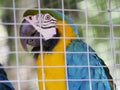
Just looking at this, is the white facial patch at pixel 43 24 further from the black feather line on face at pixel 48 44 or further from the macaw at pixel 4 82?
the macaw at pixel 4 82

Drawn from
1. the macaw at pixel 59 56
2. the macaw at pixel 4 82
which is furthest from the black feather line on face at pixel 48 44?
the macaw at pixel 4 82

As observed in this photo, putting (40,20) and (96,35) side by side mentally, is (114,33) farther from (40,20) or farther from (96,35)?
(40,20)

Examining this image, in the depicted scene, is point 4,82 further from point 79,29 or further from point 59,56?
point 79,29

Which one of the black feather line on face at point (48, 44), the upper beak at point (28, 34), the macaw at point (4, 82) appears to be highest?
the upper beak at point (28, 34)

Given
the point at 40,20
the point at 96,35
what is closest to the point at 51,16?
the point at 40,20

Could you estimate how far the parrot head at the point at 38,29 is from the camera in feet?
3.21

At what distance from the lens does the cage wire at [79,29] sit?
0.98 m

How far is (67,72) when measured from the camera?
3.27 ft

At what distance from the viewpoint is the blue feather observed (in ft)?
3.28

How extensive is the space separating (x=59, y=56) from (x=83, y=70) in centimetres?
8

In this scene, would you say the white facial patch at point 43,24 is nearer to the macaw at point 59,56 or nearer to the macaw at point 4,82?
the macaw at point 59,56

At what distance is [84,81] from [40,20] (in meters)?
0.22

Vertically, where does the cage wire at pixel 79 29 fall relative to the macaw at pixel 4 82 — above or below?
above

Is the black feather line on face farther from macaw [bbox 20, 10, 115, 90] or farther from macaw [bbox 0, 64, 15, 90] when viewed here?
macaw [bbox 0, 64, 15, 90]
